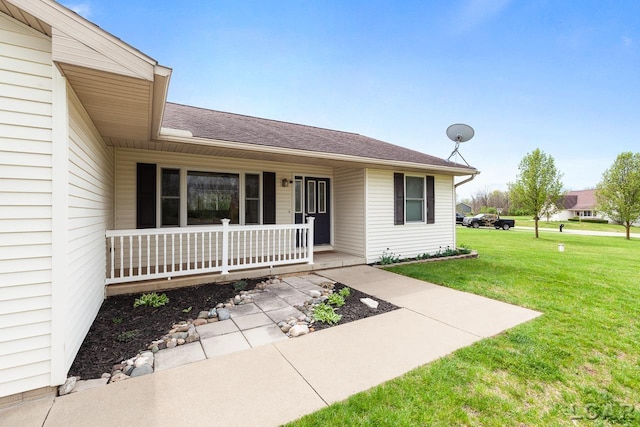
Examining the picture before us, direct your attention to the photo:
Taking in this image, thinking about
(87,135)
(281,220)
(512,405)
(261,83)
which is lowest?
(512,405)

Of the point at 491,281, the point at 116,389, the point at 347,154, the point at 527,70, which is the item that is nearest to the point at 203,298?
the point at 116,389

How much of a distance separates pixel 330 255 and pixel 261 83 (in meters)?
8.07

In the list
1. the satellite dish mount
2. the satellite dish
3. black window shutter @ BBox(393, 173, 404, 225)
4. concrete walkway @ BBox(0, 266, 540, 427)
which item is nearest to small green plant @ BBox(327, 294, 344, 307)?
concrete walkway @ BBox(0, 266, 540, 427)

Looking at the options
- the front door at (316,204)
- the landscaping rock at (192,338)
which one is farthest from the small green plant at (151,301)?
→ the front door at (316,204)

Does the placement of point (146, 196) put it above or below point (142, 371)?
above

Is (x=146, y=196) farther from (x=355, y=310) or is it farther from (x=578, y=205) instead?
(x=578, y=205)

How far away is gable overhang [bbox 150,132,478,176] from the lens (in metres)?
4.50

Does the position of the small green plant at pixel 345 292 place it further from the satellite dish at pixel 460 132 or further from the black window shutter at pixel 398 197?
the satellite dish at pixel 460 132

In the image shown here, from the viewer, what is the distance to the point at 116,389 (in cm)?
217

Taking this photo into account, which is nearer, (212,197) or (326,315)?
(326,315)

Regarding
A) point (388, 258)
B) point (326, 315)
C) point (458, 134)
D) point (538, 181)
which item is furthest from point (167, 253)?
point (538, 181)

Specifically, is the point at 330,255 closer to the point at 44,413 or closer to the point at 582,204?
the point at 44,413

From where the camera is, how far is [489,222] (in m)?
24.0

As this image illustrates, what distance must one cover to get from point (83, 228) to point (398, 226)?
257 inches
